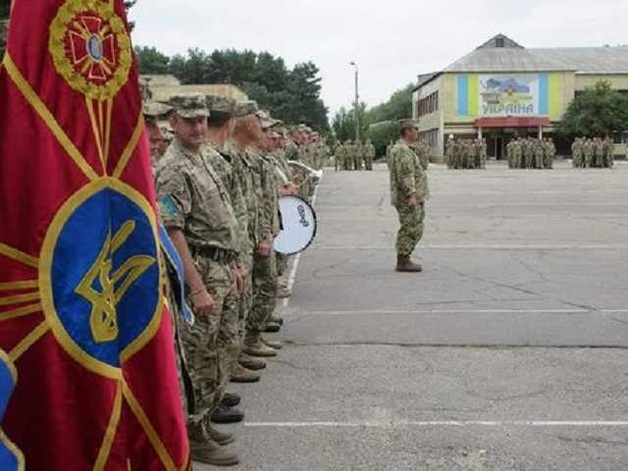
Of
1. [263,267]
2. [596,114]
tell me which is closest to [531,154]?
[596,114]

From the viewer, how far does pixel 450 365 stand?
6375mm

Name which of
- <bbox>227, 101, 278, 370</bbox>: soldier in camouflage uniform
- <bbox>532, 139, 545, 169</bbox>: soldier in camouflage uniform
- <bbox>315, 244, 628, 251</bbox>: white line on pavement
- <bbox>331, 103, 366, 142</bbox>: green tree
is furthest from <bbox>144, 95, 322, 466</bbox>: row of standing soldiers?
<bbox>331, 103, 366, 142</bbox>: green tree

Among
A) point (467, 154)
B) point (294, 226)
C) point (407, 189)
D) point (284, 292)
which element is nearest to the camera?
point (294, 226)

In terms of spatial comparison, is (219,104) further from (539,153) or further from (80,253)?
(539,153)

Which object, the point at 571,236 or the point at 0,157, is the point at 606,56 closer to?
the point at 571,236

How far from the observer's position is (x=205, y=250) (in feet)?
14.4

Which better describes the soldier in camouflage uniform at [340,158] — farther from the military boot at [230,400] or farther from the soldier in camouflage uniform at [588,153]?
the military boot at [230,400]

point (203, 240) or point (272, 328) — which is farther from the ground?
point (203, 240)

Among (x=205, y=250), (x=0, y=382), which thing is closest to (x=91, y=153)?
(x=0, y=382)

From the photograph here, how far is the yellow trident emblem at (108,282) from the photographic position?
2.51 m

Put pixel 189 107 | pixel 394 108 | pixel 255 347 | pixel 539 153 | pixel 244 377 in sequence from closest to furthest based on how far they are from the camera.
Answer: pixel 189 107 < pixel 244 377 < pixel 255 347 < pixel 539 153 < pixel 394 108

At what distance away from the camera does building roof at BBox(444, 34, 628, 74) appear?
247 ft

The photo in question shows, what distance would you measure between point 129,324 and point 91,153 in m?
0.55

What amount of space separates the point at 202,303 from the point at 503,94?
239ft
